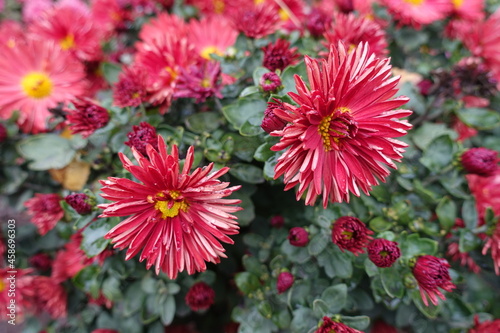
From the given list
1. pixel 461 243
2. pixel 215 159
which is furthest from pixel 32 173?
pixel 461 243

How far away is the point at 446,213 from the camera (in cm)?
87

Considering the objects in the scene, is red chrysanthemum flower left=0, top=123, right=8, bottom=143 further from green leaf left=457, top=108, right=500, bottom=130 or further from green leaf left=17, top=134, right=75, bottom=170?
green leaf left=457, top=108, right=500, bottom=130

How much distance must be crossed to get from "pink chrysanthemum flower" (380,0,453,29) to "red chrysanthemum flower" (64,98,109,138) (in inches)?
38.5

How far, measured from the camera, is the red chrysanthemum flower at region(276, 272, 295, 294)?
77 centimetres

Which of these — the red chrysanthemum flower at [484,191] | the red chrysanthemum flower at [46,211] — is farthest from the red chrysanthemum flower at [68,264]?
the red chrysanthemum flower at [484,191]

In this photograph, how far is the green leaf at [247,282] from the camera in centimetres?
85

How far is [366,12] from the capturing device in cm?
133

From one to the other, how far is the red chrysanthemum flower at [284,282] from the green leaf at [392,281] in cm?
20

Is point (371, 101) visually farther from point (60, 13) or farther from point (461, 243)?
point (60, 13)

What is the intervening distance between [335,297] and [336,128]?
0.39 metres

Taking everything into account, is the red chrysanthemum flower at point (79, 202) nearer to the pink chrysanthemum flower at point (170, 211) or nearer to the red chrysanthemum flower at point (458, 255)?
the pink chrysanthemum flower at point (170, 211)

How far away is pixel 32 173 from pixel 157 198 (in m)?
0.72

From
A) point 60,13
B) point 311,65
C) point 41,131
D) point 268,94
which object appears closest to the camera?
point 311,65

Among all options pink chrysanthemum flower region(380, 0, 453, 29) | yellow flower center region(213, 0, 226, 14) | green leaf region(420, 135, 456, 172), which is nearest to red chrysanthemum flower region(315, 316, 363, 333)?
green leaf region(420, 135, 456, 172)
